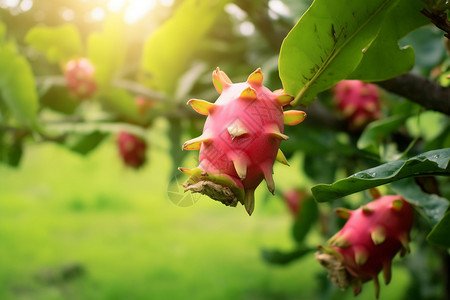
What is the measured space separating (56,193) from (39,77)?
1603 mm

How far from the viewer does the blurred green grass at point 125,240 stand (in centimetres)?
208

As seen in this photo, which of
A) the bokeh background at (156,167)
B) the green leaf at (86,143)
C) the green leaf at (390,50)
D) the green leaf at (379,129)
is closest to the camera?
the green leaf at (390,50)

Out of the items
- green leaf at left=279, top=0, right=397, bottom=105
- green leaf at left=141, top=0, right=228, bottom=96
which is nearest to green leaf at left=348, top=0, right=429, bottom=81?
green leaf at left=279, top=0, right=397, bottom=105

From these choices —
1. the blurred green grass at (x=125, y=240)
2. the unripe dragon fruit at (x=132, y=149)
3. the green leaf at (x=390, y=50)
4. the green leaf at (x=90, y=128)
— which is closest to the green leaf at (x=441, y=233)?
the green leaf at (x=390, y=50)

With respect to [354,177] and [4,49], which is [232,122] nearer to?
[354,177]

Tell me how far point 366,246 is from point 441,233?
0.07 meters

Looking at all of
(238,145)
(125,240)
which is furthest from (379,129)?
(125,240)

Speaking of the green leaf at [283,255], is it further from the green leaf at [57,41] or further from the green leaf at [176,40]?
the green leaf at [57,41]

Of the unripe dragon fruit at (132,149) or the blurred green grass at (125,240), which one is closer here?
the unripe dragon fruit at (132,149)

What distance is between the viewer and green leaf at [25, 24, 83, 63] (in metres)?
0.98

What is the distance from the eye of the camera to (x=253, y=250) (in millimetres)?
2594

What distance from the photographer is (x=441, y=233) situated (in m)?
0.45

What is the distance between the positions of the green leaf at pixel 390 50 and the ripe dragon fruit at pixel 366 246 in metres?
0.13

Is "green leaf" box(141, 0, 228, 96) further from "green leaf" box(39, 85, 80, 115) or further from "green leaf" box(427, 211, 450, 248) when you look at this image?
"green leaf" box(427, 211, 450, 248)
